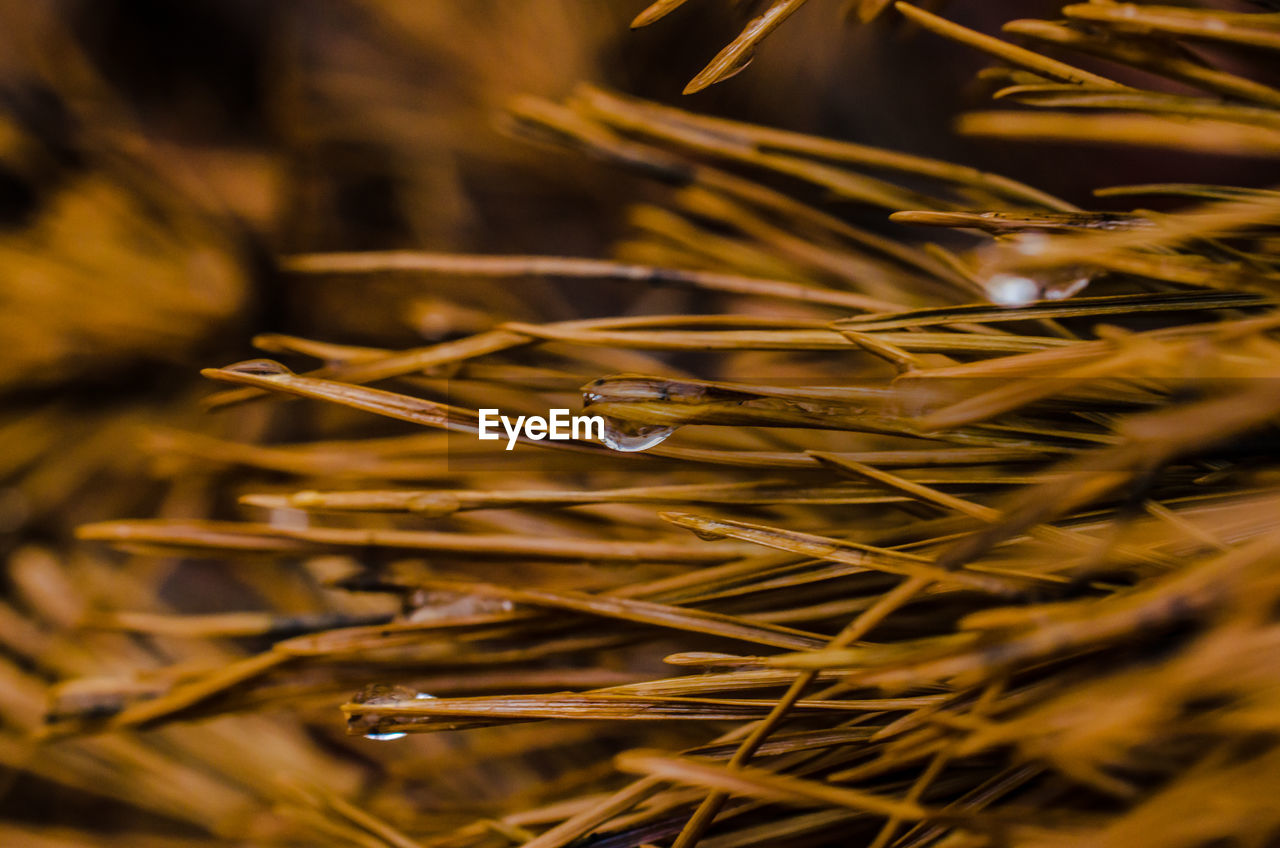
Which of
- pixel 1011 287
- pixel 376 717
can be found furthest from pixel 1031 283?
pixel 376 717

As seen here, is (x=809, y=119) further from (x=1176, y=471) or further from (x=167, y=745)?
(x=167, y=745)

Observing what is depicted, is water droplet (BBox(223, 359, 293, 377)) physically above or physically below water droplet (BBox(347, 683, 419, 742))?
above

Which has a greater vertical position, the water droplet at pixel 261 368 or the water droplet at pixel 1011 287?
the water droplet at pixel 1011 287

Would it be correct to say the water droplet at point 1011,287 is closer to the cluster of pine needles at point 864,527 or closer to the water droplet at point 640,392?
the cluster of pine needles at point 864,527

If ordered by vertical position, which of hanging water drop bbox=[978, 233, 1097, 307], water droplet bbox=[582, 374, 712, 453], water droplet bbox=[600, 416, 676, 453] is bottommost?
water droplet bbox=[600, 416, 676, 453]

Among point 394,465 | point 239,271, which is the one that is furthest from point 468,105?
point 394,465

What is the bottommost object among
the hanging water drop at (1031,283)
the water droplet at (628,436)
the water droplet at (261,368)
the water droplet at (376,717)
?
the water droplet at (376,717)

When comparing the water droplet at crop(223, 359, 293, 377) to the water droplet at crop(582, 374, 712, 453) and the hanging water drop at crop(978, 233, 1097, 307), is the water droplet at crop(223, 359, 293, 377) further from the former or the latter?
the hanging water drop at crop(978, 233, 1097, 307)

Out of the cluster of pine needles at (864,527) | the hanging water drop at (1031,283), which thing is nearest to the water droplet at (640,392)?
the cluster of pine needles at (864,527)

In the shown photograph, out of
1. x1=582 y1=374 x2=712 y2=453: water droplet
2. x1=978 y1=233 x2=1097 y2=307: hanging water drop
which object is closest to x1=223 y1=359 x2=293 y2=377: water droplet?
x1=582 y1=374 x2=712 y2=453: water droplet
